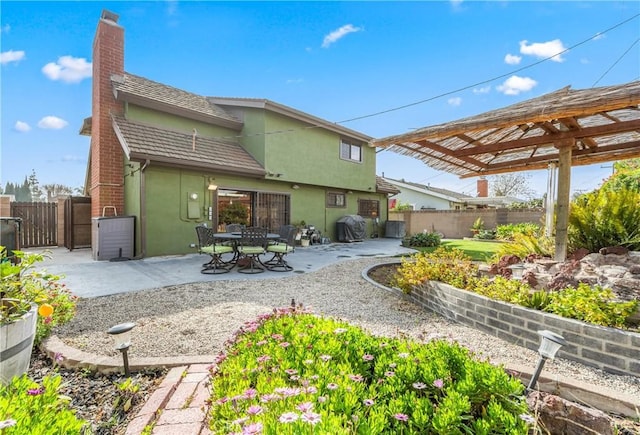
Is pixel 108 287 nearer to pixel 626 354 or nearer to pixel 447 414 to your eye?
pixel 447 414

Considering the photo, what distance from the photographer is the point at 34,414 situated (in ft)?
4.28

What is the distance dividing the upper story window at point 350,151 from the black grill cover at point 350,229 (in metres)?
3.06

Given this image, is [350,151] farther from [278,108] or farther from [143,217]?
[143,217]

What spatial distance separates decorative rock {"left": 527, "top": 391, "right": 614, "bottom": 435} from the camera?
174 cm

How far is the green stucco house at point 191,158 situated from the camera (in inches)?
348

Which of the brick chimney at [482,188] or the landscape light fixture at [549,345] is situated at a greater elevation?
the brick chimney at [482,188]

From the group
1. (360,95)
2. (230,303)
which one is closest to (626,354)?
(230,303)

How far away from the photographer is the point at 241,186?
1091 centimetres

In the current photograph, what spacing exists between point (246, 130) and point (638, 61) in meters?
12.1

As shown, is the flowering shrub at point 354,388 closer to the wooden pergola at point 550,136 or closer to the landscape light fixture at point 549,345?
the landscape light fixture at point 549,345

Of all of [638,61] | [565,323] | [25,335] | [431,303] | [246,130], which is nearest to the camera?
[25,335]

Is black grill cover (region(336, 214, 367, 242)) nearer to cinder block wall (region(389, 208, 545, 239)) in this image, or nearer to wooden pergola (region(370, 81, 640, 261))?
cinder block wall (region(389, 208, 545, 239))

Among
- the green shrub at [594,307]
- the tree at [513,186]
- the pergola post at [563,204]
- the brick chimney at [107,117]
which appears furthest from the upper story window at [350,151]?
the tree at [513,186]

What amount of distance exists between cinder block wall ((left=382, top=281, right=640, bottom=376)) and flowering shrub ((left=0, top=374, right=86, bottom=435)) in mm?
3647
